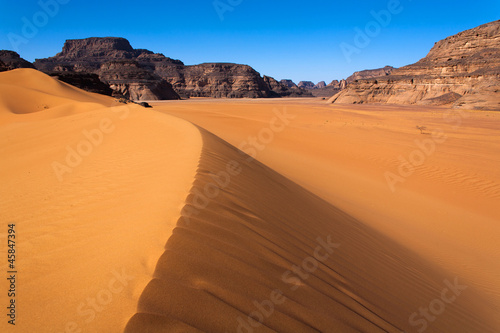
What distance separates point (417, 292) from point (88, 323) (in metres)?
3.05

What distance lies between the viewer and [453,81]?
41.6m

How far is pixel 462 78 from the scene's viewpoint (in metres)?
40.6

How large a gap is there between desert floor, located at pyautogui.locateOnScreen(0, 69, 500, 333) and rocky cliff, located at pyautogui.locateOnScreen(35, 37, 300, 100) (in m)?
55.6

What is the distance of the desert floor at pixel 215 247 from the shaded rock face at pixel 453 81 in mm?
34767

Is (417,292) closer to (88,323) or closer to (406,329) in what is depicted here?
(406,329)

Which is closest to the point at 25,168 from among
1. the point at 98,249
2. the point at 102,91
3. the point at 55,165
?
the point at 55,165

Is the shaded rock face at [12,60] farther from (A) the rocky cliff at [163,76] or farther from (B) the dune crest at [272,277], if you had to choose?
(B) the dune crest at [272,277]

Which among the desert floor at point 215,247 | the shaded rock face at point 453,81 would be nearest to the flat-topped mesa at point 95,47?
the shaded rock face at point 453,81

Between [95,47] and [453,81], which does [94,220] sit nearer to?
[453,81]

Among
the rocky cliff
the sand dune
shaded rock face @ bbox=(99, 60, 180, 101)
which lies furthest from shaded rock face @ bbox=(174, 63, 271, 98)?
the sand dune

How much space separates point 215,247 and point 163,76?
101 m

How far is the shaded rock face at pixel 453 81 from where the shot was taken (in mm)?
34031

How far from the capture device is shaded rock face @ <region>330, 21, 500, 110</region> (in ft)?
112

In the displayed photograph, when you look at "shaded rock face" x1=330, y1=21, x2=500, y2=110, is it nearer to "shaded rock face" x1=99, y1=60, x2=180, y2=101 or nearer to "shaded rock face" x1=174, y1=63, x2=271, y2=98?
"shaded rock face" x1=99, y1=60, x2=180, y2=101
